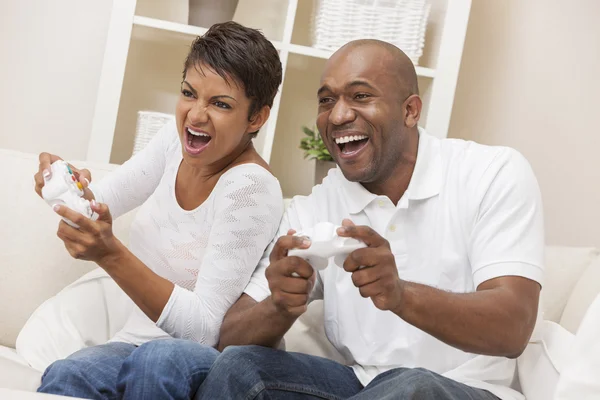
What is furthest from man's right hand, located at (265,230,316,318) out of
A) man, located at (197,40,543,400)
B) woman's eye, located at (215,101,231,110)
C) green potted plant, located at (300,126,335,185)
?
green potted plant, located at (300,126,335,185)

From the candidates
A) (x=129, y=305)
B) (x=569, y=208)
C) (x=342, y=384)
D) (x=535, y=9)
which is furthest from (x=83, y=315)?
(x=535, y=9)

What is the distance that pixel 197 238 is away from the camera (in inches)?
63.2

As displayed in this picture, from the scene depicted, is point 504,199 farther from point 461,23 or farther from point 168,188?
Result: point 461,23

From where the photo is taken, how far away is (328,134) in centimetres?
164

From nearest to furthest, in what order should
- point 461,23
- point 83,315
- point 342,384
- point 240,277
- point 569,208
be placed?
point 342,384
point 240,277
point 83,315
point 461,23
point 569,208

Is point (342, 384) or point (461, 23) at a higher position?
point (461, 23)

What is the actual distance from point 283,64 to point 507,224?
42.1 inches

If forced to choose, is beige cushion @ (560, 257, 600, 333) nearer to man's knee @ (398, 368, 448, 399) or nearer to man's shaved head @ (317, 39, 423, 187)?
man's shaved head @ (317, 39, 423, 187)

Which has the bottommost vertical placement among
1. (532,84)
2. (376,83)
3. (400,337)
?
(400,337)

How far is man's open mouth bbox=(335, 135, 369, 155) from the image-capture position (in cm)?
162

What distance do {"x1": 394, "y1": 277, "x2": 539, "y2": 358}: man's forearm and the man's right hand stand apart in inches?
6.6

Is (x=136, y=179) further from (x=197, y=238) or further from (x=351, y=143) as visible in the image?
(x=351, y=143)

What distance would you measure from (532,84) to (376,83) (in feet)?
3.84

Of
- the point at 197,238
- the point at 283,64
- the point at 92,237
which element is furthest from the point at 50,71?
the point at 92,237
